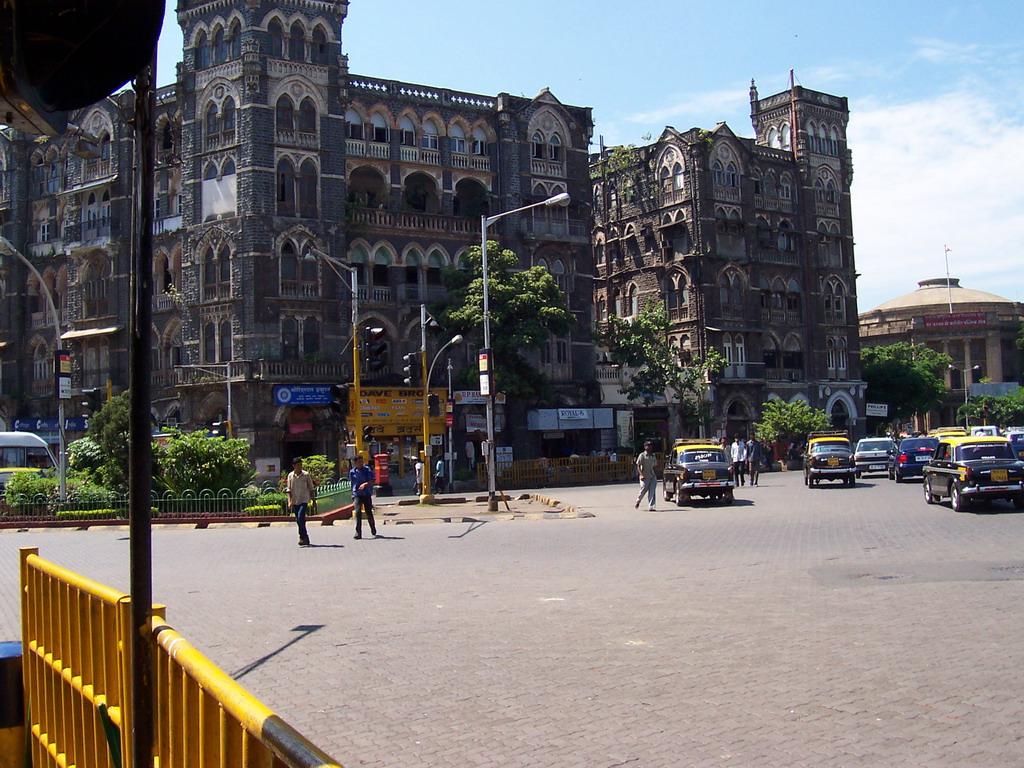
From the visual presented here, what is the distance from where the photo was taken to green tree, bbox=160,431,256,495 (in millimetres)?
25750

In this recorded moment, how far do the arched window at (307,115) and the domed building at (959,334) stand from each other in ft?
221

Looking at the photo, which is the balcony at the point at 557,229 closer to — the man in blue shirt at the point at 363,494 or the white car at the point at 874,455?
the white car at the point at 874,455

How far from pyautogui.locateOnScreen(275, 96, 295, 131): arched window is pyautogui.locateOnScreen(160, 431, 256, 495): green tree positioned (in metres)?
21.6

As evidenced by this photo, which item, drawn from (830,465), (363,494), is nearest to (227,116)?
(363,494)

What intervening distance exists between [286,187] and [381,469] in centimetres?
1436

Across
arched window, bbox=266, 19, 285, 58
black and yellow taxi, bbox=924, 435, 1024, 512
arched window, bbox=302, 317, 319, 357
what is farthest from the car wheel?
arched window, bbox=266, 19, 285, 58

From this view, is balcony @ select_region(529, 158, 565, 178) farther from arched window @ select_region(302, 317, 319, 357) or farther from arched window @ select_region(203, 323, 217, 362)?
arched window @ select_region(203, 323, 217, 362)

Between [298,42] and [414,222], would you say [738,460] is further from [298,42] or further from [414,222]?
[298,42]

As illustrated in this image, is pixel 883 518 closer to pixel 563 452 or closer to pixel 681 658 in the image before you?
pixel 681 658

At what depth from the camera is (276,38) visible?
43.9 meters

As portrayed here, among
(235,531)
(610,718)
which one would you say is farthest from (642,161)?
(610,718)

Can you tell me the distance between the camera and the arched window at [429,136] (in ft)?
157

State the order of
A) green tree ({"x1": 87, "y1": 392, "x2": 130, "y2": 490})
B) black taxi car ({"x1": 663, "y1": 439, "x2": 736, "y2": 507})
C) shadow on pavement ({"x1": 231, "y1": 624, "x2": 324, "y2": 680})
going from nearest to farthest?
shadow on pavement ({"x1": 231, "y1": 624, "x2": 324, "y2": 680}) < green tree ({"x1": 87, "y1": 392, "x2": 130, "y2": 490}) < black taxi car ({"x1": 663, "y1": 439, "x2": 736, "y2": 507})

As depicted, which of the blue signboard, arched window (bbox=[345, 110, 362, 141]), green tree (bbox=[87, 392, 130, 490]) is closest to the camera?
green tree (bbox=[87, 392, 130, 490])
